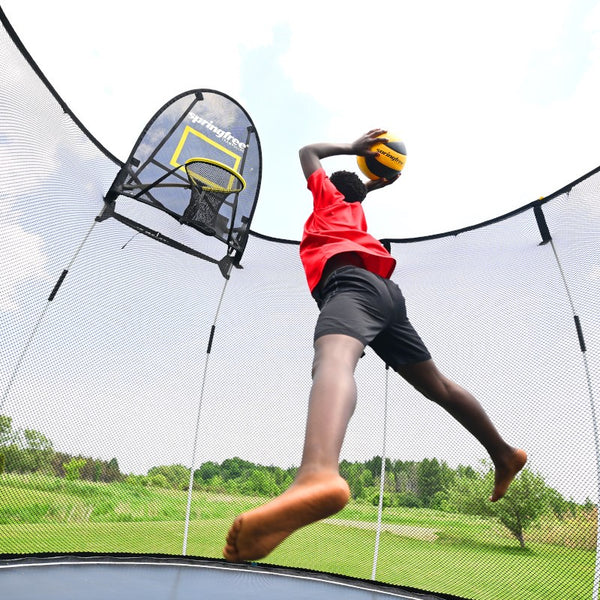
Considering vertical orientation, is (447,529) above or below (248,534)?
below

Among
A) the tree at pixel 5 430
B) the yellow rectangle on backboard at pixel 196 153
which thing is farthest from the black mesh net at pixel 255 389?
the yellow rectangle on backboard at pixel 196 153

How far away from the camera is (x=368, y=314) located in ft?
3.17

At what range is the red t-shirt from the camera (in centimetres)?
111

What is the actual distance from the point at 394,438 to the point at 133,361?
1528 mm

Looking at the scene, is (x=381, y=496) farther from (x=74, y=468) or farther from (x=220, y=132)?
(x=220, y=132)

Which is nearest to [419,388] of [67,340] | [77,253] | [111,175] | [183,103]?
[67,340]

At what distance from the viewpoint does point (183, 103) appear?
2875 millimetres

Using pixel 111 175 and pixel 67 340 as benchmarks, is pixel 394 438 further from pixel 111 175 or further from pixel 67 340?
pixel 111 175

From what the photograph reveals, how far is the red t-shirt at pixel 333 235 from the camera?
1.11 metres

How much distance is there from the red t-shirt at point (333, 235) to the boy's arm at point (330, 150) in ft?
0.12

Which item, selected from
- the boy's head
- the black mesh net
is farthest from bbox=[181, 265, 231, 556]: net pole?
the boy's head

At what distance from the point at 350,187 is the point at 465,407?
749 millimetres

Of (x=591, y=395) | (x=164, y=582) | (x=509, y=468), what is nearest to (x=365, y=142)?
(x=509, y=468)

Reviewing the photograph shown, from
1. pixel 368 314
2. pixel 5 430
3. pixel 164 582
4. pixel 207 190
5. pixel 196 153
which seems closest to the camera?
pixel 368 314
